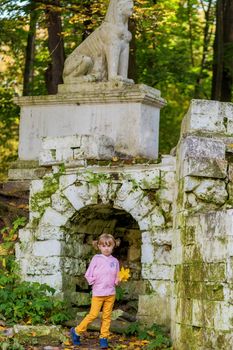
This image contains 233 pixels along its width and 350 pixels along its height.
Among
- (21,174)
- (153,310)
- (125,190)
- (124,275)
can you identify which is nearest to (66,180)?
(125,190)

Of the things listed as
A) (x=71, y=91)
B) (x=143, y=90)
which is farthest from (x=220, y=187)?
(x=71, y=91)

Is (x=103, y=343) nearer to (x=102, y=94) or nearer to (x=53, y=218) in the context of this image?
(x=53, y=218)

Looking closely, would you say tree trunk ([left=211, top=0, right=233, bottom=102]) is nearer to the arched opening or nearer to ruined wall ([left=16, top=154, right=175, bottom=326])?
the arched opening

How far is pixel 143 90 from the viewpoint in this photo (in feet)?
42.4

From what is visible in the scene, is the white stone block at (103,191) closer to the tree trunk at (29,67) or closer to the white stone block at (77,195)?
the white stone block at (77,195)

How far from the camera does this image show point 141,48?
68.4 feet

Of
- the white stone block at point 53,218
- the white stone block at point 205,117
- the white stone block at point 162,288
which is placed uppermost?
the white stone block at point 205,117

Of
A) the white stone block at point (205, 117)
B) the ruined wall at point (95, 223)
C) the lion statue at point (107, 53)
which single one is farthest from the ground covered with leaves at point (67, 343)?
the lion statue at point (107, 53)

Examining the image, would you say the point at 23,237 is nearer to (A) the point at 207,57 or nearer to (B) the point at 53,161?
(B) the point at 53,161

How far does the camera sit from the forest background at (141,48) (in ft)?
54.9

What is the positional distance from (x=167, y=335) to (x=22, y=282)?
2298mm

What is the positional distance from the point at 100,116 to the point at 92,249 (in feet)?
8.68

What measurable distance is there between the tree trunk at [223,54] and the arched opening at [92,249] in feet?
24.9

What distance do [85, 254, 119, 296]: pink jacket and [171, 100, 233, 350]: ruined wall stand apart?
2.41ft
